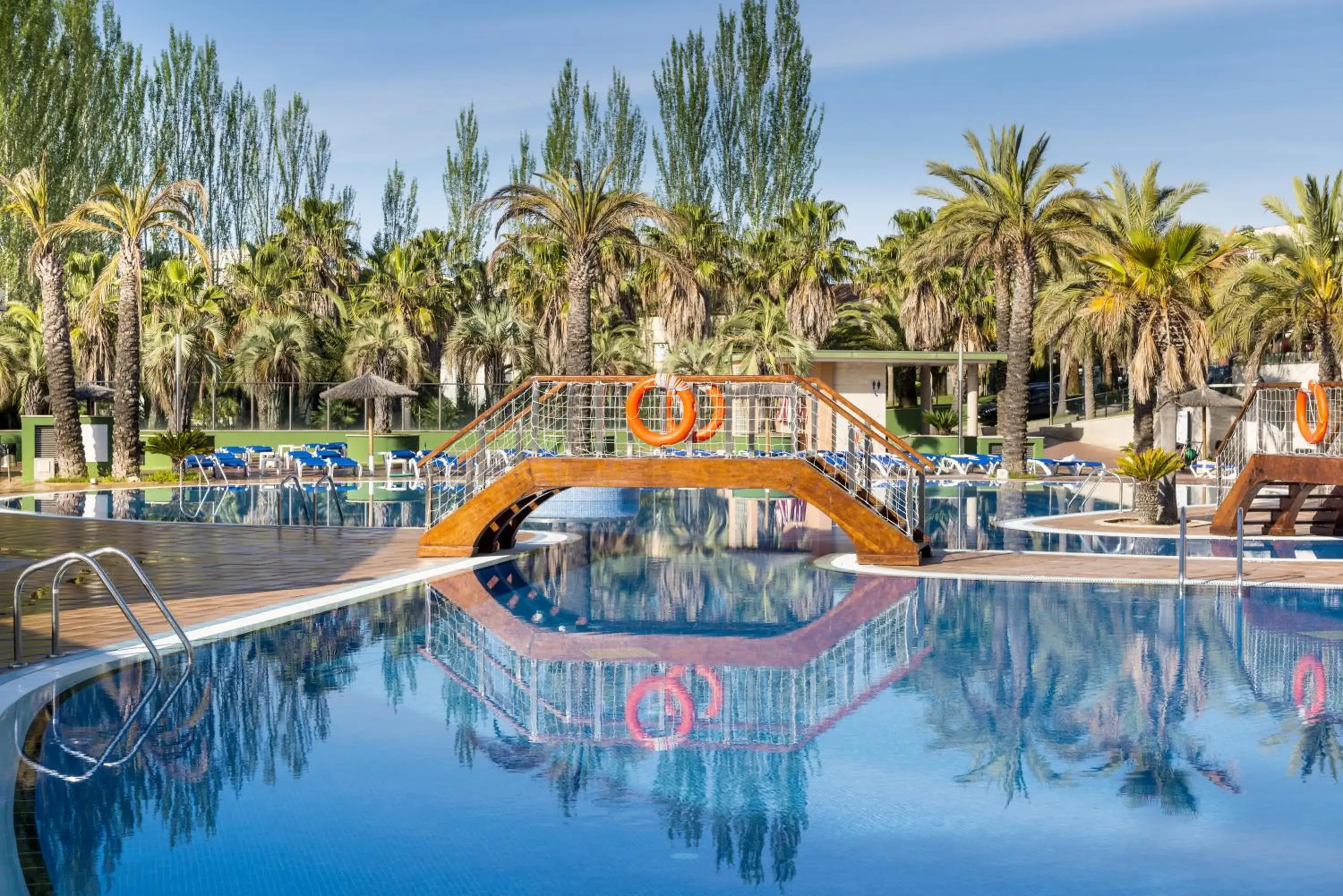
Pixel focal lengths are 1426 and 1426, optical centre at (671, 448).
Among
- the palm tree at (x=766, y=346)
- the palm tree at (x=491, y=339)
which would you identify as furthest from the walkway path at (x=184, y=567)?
the palm tree at (x=491, y=339)

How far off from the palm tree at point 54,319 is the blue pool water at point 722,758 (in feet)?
64.5

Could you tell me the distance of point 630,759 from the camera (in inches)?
307

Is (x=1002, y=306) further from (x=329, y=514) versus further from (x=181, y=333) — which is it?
(x=181, y=333)

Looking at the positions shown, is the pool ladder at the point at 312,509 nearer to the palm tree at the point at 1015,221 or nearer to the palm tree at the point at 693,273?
the palm tree at the point at 1015,221

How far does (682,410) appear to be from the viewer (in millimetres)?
16422

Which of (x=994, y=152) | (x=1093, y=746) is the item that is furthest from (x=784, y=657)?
(x=994, y=152)

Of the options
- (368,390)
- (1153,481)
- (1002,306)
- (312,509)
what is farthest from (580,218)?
(1002,306)

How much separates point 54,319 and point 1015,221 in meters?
21.1

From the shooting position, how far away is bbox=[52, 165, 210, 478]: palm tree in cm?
2884

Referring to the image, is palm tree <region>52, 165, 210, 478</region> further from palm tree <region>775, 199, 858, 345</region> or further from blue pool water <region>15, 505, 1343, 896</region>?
palm tree <region>775, 199, 858, 345</region>

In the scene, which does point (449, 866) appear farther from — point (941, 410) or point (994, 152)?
point (941, 410)

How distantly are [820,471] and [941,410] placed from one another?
36.3 metres

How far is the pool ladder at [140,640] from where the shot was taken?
7625mm

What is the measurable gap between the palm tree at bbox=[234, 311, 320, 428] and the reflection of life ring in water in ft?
112
